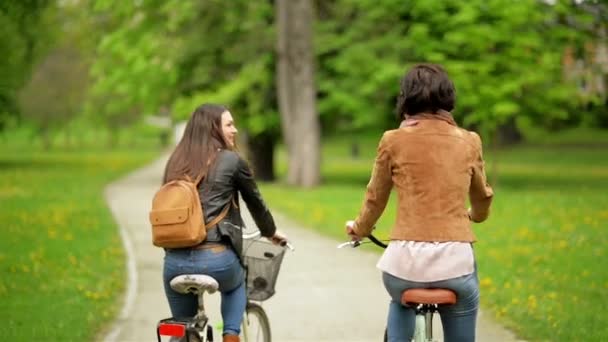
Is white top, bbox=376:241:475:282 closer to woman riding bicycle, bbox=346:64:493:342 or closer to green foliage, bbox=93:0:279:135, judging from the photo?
woman riding bicycle, bbox=346:64:493:342

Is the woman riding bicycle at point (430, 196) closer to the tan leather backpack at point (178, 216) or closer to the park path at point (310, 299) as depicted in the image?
the tan leather backpack at point (178, 216)

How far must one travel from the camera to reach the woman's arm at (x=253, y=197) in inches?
222

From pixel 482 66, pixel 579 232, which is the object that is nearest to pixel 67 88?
pixel 482 66

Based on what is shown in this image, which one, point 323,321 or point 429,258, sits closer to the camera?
point 429,258

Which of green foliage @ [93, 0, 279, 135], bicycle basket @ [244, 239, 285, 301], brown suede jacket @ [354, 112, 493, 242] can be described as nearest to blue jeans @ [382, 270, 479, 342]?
brown suede jacket @ [354, 112, 493, 242]

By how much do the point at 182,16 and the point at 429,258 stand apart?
25.3 metres

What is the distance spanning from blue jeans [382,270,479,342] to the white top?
0.03 metres

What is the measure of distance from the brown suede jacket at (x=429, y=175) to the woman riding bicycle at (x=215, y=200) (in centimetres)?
102

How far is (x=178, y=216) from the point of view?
535cm

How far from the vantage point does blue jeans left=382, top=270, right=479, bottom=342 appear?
459cm

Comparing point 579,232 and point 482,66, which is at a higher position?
point 482,66

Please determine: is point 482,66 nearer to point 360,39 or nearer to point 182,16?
point 360,39

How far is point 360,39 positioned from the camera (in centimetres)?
2883

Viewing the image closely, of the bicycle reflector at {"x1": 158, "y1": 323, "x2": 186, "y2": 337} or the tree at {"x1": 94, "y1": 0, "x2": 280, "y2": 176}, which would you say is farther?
the tree at {"x1": 94, "y1": 0, "x2": 280, "y2": 176}
